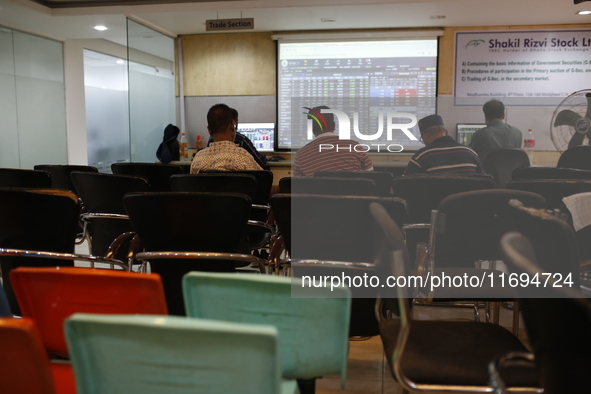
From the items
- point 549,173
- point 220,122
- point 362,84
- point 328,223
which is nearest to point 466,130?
point 362,84

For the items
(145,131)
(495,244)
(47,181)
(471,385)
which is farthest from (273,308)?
(145,131)

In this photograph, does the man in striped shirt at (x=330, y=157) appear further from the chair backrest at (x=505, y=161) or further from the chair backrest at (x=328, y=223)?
the chair backrest at (x=328, y=223)

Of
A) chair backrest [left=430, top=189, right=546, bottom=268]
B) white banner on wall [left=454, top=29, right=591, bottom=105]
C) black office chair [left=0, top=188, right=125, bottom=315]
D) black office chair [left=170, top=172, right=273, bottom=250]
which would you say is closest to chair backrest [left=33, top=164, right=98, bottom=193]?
black office chair [left=170, top=172, right=273, bottom=250]

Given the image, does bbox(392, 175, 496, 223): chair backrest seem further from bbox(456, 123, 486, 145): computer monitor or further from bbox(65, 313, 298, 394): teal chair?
bbox(456, 123, 486, 145): computer monitor

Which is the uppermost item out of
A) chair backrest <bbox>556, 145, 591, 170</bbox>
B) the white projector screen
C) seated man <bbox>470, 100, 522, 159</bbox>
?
the white projector screen

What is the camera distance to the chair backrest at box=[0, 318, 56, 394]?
749 millimetres

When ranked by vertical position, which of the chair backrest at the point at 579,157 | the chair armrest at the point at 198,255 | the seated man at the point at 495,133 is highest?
the seated man at the point at 495,133

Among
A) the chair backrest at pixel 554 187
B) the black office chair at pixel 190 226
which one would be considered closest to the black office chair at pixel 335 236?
the black office chair at pixel 190 226

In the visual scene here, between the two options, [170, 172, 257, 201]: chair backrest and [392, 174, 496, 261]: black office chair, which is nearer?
[392, 174, 496, 261]: black office chair

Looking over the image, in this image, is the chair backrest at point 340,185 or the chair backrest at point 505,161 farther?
the chair backrest at point 505,161

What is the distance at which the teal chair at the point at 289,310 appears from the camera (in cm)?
105

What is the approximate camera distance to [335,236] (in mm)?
1927

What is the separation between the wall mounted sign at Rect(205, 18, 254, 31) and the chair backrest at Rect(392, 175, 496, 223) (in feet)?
13.4

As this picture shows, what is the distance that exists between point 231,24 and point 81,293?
546 centimetres
